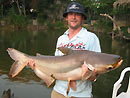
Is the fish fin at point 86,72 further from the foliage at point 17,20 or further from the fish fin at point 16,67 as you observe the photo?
the foliage at point 17,20

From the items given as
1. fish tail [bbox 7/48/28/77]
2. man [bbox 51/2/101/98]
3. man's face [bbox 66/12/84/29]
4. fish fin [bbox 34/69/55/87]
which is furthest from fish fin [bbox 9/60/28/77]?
man's face [bbox 66/12/84/29]

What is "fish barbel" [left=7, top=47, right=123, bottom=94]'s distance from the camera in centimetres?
204

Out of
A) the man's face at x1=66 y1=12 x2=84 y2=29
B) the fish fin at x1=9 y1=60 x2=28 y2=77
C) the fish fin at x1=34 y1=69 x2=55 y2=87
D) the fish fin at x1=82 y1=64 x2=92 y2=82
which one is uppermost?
the man's face at x1=66 y1=12 x2=84 y2=29

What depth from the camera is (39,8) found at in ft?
112

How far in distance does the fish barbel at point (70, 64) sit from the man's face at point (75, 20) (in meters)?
0.33

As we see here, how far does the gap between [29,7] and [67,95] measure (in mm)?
33898

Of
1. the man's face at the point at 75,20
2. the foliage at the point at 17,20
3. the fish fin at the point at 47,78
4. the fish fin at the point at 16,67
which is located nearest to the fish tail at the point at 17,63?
the fish fin at the point at 16,67

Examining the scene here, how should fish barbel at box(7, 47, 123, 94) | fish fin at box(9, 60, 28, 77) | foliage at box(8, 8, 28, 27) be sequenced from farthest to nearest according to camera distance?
foliage at box(8, 8, 28, 27) → fish fin at box(9, 60, 28, 77) → fish barbel at box(7, 47, 123, 94)

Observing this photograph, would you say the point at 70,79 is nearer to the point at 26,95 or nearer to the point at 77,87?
the point at 77,87

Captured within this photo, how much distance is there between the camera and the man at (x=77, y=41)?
2.34m

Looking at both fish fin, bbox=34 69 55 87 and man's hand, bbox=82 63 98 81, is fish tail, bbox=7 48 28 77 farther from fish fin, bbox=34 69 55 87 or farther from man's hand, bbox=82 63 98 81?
man's hand, bbox=82 63 98 81

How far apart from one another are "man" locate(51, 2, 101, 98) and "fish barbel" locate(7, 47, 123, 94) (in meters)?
0.11

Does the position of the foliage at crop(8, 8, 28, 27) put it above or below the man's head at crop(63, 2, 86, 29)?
below

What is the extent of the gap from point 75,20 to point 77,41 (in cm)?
25
